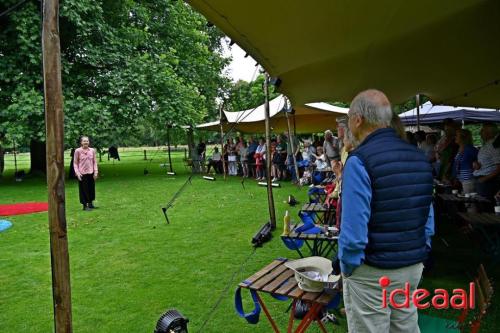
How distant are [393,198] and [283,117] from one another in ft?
48.9

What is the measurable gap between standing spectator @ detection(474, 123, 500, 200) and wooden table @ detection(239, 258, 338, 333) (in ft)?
14.4

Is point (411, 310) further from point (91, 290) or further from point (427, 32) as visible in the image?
point (91, 290)

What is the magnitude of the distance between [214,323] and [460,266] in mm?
3390

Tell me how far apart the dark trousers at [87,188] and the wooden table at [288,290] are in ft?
25.8

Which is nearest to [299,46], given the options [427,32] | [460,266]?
[427,32]

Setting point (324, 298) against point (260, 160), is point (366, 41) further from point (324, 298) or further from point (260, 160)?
point (260, 160)

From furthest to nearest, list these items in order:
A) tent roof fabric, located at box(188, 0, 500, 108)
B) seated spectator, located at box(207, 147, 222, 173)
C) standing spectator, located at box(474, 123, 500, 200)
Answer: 1. seated spectator, located at box(207, 147, 222, 173)
2. standing spectator, located at box(474, 123, 500, 200)
3. tent roof fabric, located at box(188, 0, 500, 108)

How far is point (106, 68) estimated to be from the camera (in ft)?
54.7

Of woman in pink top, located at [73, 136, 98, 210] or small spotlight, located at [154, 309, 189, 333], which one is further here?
woman in pink top, located at [73, 136, 98, 210]

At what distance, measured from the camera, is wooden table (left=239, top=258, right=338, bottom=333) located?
2.51 metres

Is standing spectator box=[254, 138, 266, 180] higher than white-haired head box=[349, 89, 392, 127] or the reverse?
the reverse

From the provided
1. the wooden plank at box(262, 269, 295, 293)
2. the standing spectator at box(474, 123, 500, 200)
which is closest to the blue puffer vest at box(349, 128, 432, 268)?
the wooden plank at box(262, 269, 295, 293)

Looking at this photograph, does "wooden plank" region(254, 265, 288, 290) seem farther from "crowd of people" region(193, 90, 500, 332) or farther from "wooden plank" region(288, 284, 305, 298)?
"crowd of people" region(193, 90, 500, 332)

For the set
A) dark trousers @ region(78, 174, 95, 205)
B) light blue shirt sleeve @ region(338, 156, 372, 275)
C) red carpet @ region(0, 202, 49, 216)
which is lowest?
red carpet @ region(0, 202, 49, 216)
